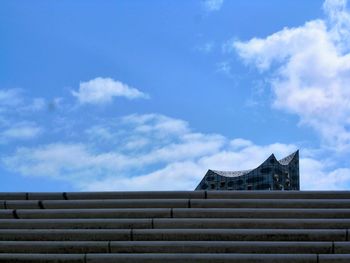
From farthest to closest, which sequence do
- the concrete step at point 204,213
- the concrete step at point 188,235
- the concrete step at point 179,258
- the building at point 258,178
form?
the building at point 258,178, the concrete step at point 204,213, the concrete step at point 188,235, the concrete step at point 179,258

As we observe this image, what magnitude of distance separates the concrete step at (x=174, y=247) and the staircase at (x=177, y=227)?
1 centimetres

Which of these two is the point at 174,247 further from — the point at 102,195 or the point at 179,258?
the point at 102,195

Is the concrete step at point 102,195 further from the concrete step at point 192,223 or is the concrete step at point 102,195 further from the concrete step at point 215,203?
the concrete step at point 192,223

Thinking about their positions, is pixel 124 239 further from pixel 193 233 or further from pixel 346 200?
pixel 346 200

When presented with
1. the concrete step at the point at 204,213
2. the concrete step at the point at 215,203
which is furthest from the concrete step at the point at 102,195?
the concrete step at the point at 204,213

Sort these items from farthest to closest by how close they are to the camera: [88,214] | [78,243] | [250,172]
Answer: [250,172], [88,214], [78,243]

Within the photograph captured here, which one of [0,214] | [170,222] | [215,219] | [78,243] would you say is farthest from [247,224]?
[0,214]

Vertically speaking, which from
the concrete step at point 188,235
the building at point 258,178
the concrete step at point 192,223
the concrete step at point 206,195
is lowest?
the concrete step at point 188,235

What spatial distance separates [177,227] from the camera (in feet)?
28.1

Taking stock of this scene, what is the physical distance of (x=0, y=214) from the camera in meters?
9.28

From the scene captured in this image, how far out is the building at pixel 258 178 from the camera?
93.2m

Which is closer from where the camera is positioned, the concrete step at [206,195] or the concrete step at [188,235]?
the concrete step at [188,235]

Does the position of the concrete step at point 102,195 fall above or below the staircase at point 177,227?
above

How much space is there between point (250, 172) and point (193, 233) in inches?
3475
